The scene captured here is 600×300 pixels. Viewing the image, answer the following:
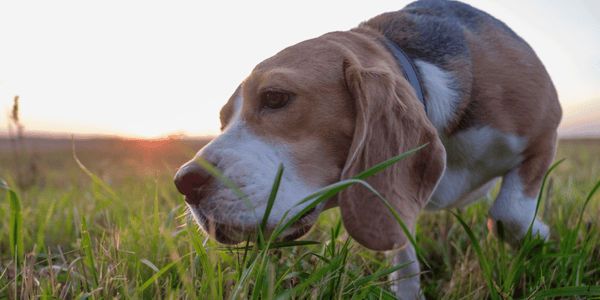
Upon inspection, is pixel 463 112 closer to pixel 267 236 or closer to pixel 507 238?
pixel 507 238

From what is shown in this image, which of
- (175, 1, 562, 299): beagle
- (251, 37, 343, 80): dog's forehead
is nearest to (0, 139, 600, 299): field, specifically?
(175, 1, 562, 299): beagle

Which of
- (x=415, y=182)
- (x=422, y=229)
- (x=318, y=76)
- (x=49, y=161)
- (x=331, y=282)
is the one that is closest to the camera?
(x=331, y=282)

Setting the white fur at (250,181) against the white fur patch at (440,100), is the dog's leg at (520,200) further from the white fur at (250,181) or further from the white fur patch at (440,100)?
the white fur at (250,181)

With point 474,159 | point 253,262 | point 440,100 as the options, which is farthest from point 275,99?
point 474,159

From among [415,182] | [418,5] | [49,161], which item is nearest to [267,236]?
[415,182]

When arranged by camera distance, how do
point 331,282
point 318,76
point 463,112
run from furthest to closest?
point 463,112 → point 318,76 → point 331,282

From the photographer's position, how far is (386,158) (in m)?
1.70

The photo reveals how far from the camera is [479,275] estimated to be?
6.02ft

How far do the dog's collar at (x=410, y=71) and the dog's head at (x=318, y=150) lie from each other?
9.8 inches

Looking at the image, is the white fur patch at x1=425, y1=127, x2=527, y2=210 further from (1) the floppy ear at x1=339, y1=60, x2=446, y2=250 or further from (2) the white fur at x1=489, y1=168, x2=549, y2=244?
(1) the floppy ear at x1=339, y1=60, x2=446, y2=250

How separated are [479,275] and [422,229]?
3.92ft

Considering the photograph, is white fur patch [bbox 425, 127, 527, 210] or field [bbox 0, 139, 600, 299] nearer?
field [bbox 0, 139, 600, 299]

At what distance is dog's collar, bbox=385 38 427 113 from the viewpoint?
7.10ft

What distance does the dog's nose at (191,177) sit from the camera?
1570mm
